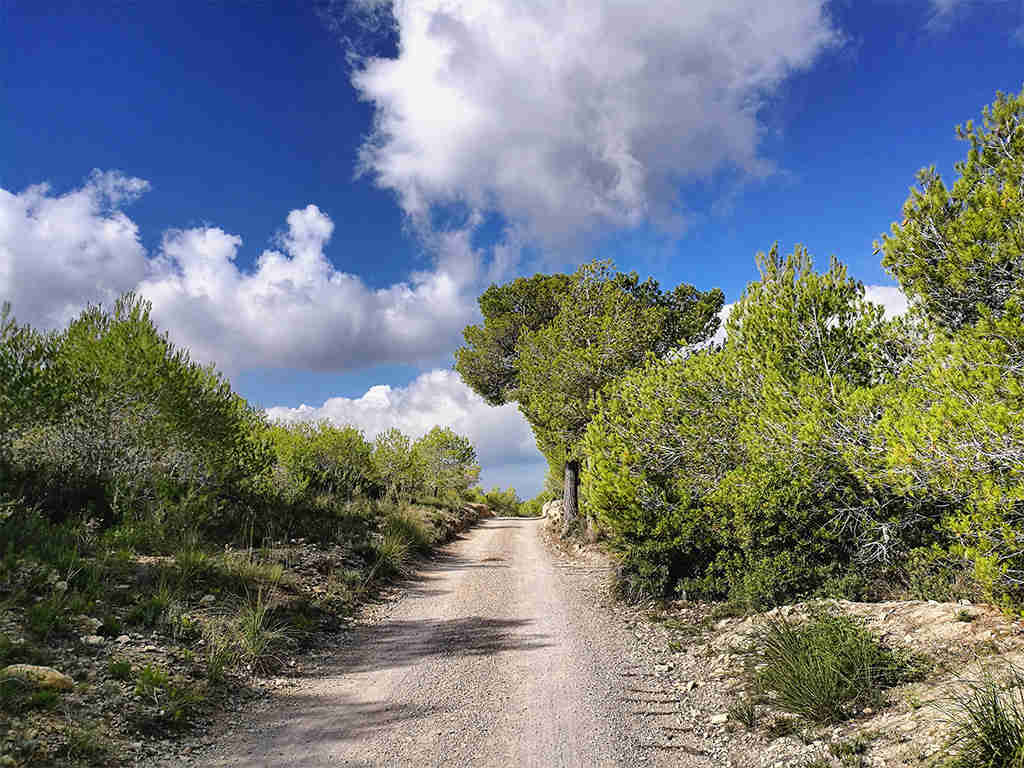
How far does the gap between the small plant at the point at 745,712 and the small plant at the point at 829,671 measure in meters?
0.27

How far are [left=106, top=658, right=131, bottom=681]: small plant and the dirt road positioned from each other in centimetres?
155

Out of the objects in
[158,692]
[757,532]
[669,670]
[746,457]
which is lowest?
[669,670]

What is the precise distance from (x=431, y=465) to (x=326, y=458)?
645 inches

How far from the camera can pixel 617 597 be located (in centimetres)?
1238

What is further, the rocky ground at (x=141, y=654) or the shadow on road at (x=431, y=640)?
the shadow on road at (x=431, y=640)

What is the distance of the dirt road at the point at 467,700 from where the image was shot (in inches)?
214

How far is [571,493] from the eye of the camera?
77.0 feet

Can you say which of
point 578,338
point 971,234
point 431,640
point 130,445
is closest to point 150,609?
point 431,640

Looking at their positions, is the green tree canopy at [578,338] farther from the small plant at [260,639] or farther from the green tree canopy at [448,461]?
the green tree canopy at [448,461]

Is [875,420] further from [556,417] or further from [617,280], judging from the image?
[617,280]

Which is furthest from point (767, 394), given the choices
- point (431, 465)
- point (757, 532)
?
point (431, 465)

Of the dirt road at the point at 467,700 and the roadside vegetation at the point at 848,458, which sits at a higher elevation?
the roadside vegetation at the point at 848,458

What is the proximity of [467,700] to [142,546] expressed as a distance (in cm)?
777

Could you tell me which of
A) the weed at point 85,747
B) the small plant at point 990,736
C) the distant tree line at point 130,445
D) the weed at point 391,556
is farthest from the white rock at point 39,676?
the small plant at point 990,736
